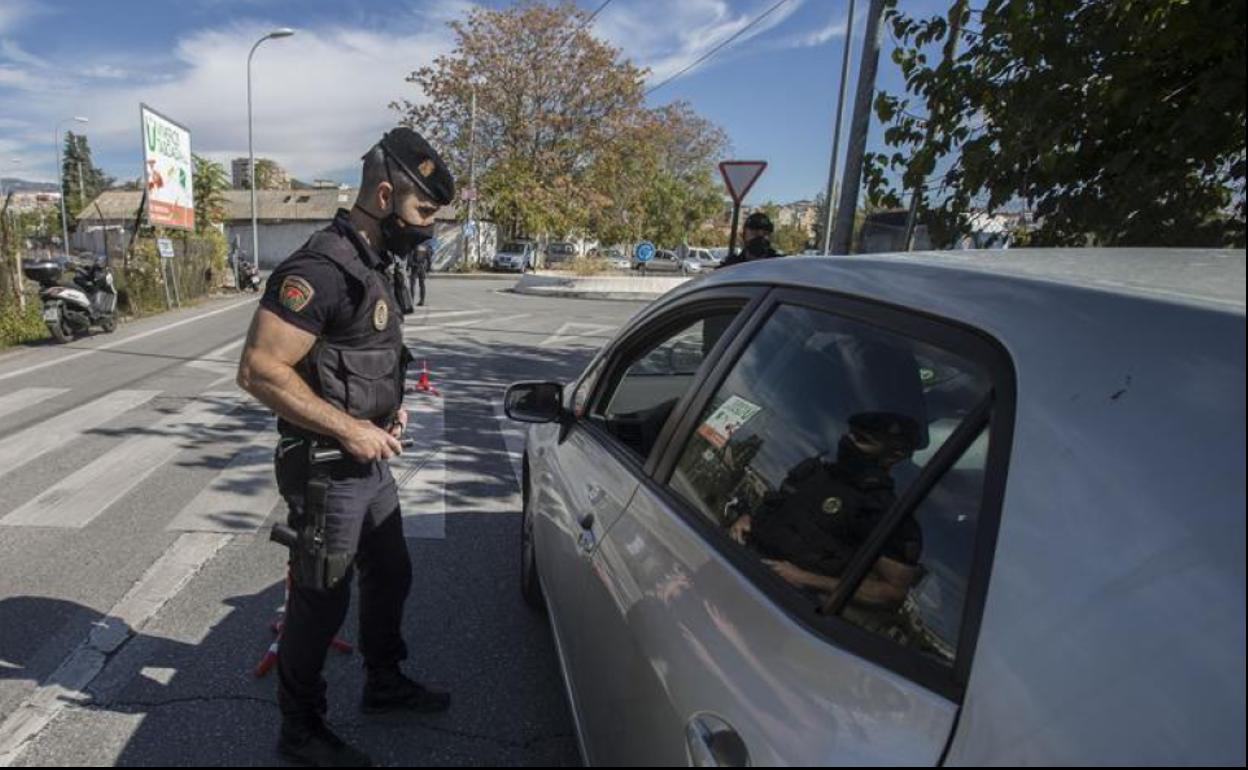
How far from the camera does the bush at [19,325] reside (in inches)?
431

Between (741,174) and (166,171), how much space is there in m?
16.3

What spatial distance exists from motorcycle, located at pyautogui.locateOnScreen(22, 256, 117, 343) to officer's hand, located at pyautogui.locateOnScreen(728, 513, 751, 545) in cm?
1233

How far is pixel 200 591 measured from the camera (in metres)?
3.54

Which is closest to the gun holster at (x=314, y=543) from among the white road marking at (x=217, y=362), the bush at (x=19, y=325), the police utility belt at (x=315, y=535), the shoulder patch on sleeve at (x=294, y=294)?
the police utility belt at (x=315, y=535)

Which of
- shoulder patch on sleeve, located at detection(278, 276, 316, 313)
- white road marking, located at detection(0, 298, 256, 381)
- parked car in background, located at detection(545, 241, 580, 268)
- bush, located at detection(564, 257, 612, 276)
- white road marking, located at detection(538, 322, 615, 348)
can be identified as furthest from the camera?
parked car in background, located at detection(545, 241, 580, 268)

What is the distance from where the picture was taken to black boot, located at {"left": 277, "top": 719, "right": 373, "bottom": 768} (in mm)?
2307

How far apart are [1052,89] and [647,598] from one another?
11.0 ft

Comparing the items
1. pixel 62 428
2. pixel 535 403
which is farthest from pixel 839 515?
pixel 62 428

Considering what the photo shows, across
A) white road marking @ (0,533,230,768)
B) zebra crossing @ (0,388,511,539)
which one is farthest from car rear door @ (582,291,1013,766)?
zebra crossing @ (0,388,511,539)

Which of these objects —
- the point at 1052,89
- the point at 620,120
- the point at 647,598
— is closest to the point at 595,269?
the point at 620,120

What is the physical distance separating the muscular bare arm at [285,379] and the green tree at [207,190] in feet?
85.3

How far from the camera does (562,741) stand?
2537 mm

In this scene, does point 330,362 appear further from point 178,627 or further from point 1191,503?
point 1191,503

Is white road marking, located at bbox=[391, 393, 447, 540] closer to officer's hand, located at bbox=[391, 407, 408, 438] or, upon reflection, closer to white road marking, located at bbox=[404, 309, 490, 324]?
officer's hand, located at bbox=[391, 407, 408, 438]
